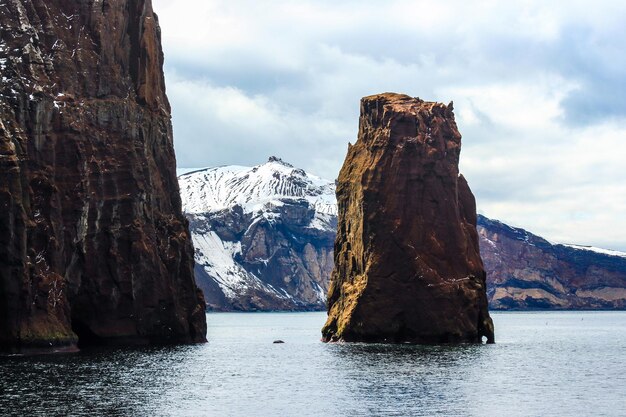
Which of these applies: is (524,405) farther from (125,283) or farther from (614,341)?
(614,341)

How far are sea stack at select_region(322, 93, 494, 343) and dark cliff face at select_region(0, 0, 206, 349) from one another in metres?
23.6

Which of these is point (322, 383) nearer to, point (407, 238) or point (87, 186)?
point (87, 186)

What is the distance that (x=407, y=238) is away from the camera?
151750 mm

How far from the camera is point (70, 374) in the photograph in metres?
99.0

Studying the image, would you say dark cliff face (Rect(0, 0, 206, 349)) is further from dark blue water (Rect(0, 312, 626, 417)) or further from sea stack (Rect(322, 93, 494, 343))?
sea stack (Rect(322, 93, 494, 343))

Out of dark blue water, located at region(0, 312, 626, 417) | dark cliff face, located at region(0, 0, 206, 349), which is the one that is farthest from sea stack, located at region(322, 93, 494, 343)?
dark cliff face, located at region(0, 0, 206, 349)

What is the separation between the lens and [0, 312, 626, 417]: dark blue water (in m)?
79.8

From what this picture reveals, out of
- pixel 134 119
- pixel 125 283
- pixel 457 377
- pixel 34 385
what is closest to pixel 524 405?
pixel 457 377

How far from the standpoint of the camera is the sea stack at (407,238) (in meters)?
148

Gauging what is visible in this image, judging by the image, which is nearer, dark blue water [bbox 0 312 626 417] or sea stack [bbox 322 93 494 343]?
dark blue water [bbox 0 312 626 417]

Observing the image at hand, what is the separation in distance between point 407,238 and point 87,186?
44.8 m

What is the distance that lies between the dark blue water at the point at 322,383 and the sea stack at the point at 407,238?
5765mm

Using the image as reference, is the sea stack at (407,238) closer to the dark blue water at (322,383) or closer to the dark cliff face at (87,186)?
the dark blue water at (322,383)

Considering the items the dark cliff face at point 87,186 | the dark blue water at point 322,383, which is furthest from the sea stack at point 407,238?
the dark cliff face at point 87,186
